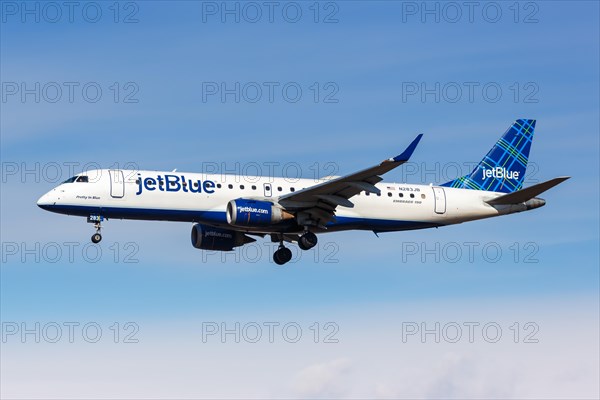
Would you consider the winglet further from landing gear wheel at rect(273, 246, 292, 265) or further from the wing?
landing gear wheel at rect(273, 246, 292, 265)

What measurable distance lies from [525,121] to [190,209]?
21.0 m

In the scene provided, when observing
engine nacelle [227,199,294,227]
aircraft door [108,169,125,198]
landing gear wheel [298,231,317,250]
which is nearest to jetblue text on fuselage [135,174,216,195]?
aircraft door [108,169,125,198]

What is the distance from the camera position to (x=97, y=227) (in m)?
53.4

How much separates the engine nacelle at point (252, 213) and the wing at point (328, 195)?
65 centimetres

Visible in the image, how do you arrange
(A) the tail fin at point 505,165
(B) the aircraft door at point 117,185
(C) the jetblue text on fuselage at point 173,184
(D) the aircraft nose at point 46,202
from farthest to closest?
(A) the tail fin at point 505,165, (C) the jetblue text on fuselage at point 173,184, (B) the aircraft door at point 117,185, (D) the aircraft nose at point 46,202

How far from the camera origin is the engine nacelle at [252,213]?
5300 cm

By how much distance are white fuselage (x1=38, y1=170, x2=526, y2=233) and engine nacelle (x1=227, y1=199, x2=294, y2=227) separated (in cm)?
82

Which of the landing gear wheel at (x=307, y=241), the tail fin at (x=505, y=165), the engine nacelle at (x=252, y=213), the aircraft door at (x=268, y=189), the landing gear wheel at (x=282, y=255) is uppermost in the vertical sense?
the tail fin at (x=505, y=165)

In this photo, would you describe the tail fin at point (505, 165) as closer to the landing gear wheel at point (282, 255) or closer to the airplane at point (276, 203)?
the airplane at point (276, 203)

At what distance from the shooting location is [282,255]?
5831cm

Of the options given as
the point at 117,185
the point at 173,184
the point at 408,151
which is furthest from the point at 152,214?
the point at 408,151

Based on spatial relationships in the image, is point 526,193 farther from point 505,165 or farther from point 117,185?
point 117,185

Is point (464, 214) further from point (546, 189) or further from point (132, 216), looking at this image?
point (132, 216)

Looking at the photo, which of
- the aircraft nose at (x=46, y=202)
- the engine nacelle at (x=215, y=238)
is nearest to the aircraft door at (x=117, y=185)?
the aircraft nose at (x=46, y=202)
